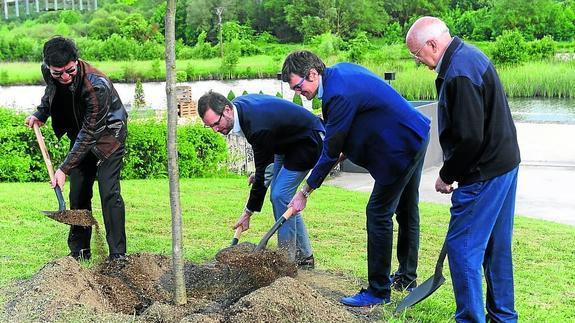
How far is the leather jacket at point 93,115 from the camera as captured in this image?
18.6 feet

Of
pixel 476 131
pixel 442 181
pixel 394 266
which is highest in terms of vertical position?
pixel 476 131

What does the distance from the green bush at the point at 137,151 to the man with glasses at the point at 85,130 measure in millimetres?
5083

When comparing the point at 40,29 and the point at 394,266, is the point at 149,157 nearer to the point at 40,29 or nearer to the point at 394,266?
the point at 394,266

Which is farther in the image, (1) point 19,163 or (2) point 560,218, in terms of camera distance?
(1) point 19,163

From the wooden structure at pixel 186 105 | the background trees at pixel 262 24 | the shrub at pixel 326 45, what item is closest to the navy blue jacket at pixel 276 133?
the wooden structure at pixel 186 105

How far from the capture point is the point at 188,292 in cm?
520

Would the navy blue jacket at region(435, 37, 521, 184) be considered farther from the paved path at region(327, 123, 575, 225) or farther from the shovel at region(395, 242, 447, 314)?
the paved path at region(327, 123, 575, 225)

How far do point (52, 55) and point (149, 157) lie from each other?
20.8ft

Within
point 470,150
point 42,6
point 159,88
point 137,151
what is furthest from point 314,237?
point 42,6

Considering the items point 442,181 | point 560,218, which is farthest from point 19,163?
point 442,181

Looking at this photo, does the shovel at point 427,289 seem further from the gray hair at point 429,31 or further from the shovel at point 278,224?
the gray hair at point 429,31

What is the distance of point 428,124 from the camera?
16.4 ft

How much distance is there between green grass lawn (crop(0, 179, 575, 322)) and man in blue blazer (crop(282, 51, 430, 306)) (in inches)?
14.5

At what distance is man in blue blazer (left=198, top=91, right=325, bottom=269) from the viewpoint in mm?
5301
